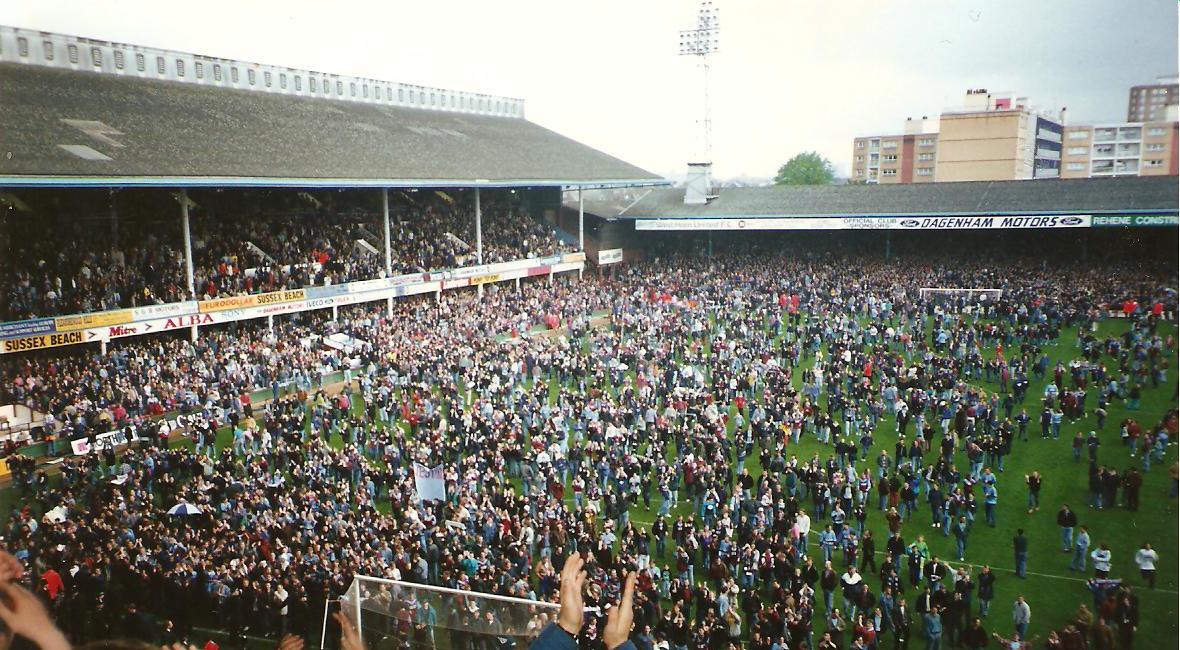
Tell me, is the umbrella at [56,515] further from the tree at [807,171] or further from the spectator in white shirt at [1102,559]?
the tree at [807,171]

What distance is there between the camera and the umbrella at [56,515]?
36.6 ft

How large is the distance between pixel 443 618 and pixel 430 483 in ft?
15.0

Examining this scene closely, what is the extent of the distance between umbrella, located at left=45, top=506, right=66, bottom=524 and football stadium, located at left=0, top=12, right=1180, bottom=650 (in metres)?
0.19

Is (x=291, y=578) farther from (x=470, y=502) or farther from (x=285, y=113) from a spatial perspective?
(x=285, y=113)

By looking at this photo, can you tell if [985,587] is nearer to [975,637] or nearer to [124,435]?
[975,637]

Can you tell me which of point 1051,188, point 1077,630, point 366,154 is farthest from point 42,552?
point 1051,188

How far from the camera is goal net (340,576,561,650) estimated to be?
6746 mm

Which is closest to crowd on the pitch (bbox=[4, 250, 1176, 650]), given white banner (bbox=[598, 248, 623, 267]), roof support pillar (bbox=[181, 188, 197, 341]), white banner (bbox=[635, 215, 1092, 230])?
roof support pillar (bbox=[181, 188, 197, 341])

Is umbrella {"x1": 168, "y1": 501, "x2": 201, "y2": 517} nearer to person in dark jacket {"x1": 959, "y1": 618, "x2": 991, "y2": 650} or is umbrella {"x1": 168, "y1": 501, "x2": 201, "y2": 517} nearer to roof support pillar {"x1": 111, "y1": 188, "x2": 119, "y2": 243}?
person in dark jacket {"x1": 959, "y1": 618, "x2": 991, "y2": 650}

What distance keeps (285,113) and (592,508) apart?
1920cm

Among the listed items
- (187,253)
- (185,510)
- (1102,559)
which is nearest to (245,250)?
(187,253)

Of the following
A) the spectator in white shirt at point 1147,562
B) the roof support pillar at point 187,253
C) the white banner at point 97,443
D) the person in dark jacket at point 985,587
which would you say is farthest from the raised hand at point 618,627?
the roof support pillar at point 187,253

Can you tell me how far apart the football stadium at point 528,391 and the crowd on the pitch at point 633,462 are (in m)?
0.07

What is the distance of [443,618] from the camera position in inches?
274
